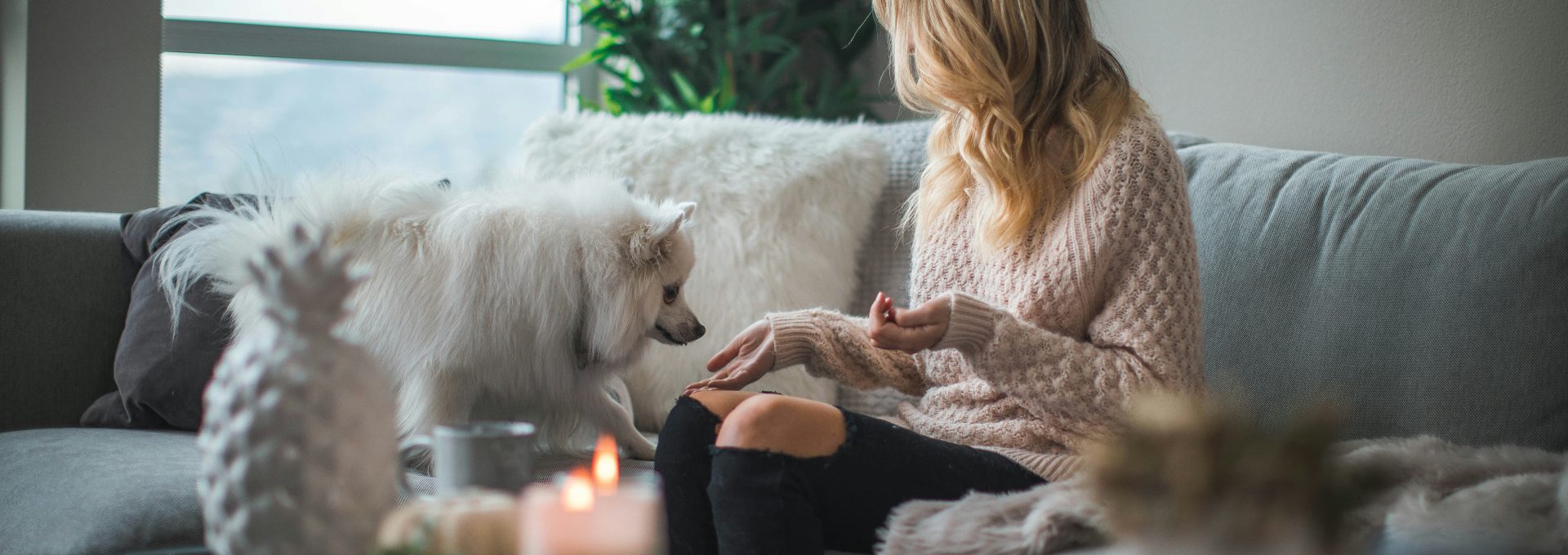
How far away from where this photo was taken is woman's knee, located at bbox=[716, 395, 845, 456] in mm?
1306

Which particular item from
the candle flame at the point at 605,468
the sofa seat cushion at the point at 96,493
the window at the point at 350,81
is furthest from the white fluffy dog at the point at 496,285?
the window at the point at 350,81

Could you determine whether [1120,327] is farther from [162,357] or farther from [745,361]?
[162,357]

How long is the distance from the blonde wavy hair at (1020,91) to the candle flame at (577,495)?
0.94 meters

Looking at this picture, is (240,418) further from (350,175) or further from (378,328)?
(350,175)

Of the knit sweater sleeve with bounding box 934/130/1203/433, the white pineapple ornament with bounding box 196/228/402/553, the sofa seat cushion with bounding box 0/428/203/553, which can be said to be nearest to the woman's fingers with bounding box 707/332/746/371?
the knit sweater sleeve with bounding box 934/130/1203/433

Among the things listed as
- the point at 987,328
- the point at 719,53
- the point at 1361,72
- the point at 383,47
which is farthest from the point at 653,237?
the point at 383,47

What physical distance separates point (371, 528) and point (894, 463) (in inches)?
27.5

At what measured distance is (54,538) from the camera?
1.48 meters

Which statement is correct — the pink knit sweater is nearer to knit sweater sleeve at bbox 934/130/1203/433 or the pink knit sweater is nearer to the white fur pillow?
knit sweater sleeve at bbox 934/130/1203/433

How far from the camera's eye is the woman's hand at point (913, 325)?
1.36 metres

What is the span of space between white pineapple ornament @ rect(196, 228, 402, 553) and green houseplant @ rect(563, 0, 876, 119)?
2519mm

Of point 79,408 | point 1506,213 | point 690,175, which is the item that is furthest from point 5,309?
point 1506,213

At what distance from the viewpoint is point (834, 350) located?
5.22 ft

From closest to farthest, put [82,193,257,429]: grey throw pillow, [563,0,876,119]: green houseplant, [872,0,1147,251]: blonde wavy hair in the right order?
[872,0,1147,251]: blonde wavy hair
[82,193,257,429]: grey throw pillow
[563,0,876,119]: green houseplant
